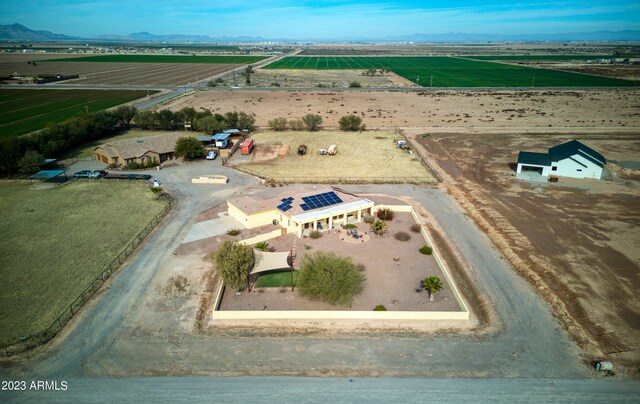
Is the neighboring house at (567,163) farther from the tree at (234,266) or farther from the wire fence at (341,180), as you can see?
the tree at (234,266)

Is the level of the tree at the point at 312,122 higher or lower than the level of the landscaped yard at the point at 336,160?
higher

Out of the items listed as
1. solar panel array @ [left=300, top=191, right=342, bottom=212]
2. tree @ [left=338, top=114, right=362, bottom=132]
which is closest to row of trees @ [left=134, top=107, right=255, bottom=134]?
tree @ [left=338, top=114, right=362, bottom=132]

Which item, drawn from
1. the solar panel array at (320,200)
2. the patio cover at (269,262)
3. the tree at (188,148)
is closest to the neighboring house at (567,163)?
the solar panel array at (320,200)

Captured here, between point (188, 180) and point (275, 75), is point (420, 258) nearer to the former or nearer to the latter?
point (188, 180)

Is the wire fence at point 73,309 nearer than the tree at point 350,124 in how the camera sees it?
Yes

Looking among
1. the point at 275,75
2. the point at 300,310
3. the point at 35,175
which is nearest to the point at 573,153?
the point at 300,310

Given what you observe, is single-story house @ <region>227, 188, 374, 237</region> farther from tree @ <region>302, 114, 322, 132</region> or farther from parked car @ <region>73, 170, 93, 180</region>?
tree @ <region>302, 114, 322, 132</region>

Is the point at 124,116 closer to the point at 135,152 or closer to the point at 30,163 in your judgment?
the point at 135,152
